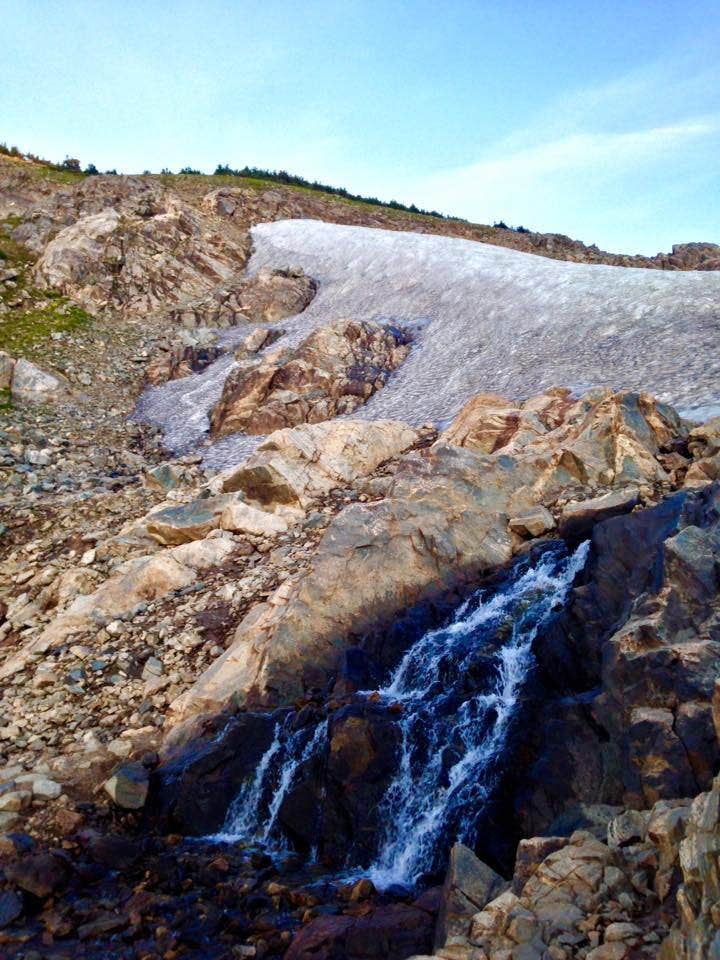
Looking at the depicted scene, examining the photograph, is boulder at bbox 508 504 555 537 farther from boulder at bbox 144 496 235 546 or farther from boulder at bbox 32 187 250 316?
boulder at bbox 32 187 250 316

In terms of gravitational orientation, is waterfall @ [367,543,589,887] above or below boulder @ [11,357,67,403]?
below

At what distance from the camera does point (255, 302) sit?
33000 mm

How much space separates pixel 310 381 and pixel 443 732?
16.0 meters

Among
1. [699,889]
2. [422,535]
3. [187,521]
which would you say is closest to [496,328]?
[187,521]

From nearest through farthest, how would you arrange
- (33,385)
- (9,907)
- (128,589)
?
(9,907) < (128,589) < (33,385)

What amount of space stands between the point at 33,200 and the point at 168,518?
112 ft

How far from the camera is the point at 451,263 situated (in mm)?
30766

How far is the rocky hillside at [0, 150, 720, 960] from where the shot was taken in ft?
22.4

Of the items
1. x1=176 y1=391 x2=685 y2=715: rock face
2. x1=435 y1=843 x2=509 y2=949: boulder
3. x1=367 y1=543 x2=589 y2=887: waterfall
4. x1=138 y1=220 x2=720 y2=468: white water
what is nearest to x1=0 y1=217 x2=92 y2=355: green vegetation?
x1=138 y1=220 x2=720 y2=468: white water

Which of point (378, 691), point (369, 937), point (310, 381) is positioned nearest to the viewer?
point (369, 937)

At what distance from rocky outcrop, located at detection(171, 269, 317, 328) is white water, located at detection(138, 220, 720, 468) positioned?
90 cm

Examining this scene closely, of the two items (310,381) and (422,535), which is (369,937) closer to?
(422,535)

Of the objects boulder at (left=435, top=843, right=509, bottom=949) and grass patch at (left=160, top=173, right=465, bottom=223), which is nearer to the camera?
boulder at (left=435, top=843, right=509, bottom=949)

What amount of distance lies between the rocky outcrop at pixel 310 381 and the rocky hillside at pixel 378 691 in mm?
2850
